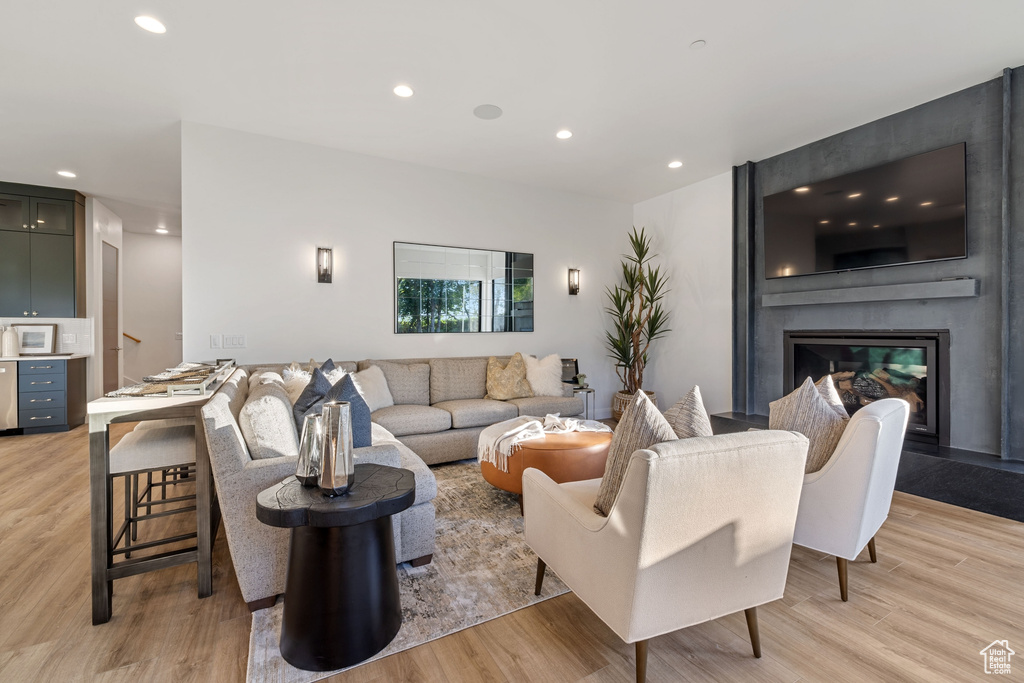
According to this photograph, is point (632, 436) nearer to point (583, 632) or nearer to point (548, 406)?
point (583, 632)

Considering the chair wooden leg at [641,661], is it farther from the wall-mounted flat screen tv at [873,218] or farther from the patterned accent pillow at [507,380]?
the wall-mounted flat screen tv at [873,218]

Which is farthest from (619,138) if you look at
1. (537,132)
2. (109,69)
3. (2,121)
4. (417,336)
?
(2,121)

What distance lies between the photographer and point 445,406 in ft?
13.5

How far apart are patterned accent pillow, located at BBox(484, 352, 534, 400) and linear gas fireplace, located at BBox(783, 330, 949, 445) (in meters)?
2.47

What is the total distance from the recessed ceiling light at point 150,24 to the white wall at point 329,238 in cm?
128

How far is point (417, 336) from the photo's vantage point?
4.63m

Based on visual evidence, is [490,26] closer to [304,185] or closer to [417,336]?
[304,185]

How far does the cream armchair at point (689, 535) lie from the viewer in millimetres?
1261

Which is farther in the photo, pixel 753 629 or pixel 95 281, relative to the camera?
pixel 95 281

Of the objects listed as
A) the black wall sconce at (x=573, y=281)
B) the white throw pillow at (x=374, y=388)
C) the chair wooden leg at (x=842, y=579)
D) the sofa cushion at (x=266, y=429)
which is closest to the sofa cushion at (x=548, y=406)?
the white throw pillow at (x=374, y=388)

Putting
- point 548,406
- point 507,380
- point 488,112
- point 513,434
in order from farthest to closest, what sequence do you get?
point 507,380
point 548,406
point 488,112
point 513,434

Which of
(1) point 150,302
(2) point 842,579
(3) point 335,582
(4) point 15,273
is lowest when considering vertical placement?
(2) point 842,579

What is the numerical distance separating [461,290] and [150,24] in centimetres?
300

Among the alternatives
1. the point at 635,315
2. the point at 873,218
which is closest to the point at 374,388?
the point at 635,315
